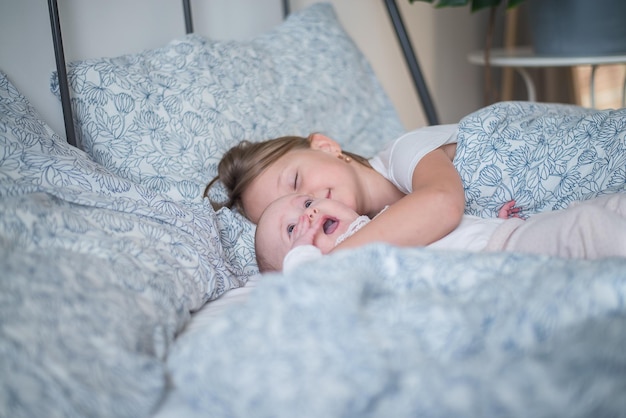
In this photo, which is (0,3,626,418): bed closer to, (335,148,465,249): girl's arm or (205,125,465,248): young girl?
(205,125,465,248): young girl

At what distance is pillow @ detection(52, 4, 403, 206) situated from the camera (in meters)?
1.28

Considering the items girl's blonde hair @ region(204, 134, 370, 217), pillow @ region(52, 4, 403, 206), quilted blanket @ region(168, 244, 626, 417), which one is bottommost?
quilted blanket @ region(168, 244, 626, 417)

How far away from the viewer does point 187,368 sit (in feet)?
2.35

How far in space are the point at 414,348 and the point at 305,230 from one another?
449 mm

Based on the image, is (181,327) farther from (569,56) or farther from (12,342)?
(569,56)

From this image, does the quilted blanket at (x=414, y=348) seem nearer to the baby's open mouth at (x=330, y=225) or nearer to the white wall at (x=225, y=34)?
the baby's open mouth at (x=330, y=225)

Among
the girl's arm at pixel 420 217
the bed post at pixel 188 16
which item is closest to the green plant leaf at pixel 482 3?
the bed post at pixel 188 16

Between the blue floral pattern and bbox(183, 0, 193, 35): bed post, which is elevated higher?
bbox(183, 0, 193, 35): bed post

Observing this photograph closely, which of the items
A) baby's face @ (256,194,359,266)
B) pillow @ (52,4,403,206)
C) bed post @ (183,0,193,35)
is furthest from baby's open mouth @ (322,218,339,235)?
bed post @ (183,0,193,35)

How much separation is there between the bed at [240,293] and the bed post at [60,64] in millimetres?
34

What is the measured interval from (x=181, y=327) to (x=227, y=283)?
0.64 ft

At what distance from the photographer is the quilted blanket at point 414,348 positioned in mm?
616

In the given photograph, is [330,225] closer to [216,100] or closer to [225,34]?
[216,100]

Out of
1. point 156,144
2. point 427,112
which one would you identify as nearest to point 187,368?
point 156,144
